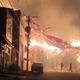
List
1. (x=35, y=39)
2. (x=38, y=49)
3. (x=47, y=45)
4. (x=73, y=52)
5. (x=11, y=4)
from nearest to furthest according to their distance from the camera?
(x=11, y=4) < (x=35, y=39) < (x=47, y=45) < (x=38, y=49) < (x=73, y=52)

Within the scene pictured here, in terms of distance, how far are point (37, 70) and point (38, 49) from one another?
232 feet

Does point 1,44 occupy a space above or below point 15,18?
below

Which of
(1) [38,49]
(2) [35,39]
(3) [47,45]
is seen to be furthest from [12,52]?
(1) [38,49]

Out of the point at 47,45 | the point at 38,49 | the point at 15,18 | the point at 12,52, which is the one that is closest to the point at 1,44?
the point at 12,52

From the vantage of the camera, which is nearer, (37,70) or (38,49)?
(37,70)

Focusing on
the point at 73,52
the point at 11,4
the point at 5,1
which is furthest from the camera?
the point at 73,52

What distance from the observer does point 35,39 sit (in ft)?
363

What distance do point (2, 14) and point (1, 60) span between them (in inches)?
319

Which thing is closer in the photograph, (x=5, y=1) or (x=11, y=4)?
(x=5, y=1)

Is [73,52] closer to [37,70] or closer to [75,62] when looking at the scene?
[75,62]

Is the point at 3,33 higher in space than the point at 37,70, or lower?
higher

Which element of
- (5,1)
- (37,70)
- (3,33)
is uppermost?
(5,1)

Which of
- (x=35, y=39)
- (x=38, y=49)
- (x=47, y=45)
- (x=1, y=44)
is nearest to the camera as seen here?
(x=1, y=44)

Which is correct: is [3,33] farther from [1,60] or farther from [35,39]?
[35,39]
